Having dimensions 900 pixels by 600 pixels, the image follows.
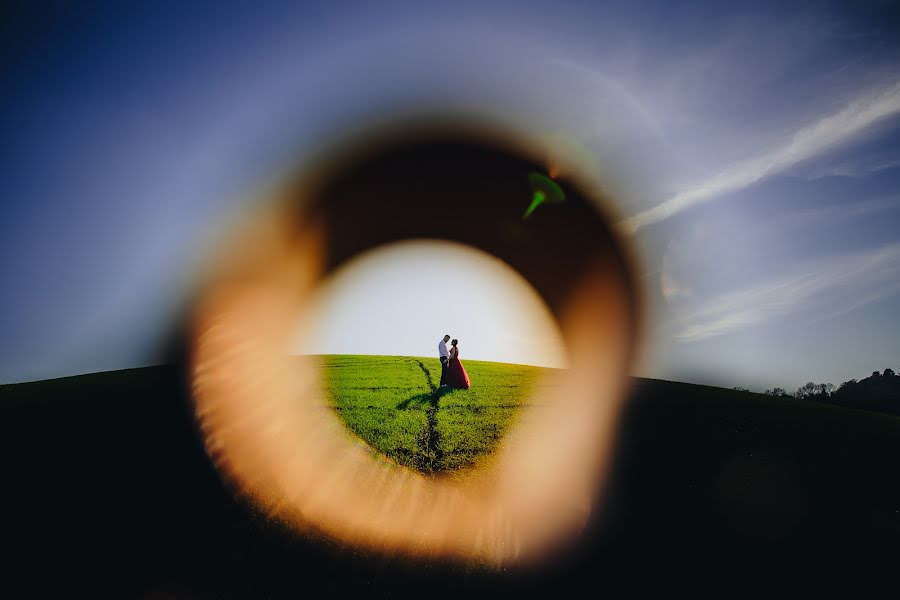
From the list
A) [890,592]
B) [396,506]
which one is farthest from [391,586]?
[890,592]

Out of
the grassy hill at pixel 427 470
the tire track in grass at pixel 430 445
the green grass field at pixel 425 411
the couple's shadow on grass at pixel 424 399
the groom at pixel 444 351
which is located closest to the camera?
the grassy hill at pixel 427 470

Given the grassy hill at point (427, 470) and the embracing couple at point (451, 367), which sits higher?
the embracing couple at point (451, 367)

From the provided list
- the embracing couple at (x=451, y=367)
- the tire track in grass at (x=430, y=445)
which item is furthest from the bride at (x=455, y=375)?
the tire track in grass at (x=430, y=445)

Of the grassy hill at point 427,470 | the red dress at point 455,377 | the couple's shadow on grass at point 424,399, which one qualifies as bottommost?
the grassy hill at point 427,470

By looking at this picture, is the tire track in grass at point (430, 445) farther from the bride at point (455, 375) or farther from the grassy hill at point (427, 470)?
the bride at point (455, 375)

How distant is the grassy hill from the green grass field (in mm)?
112

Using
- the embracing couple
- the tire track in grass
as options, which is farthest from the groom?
the tire track in grass

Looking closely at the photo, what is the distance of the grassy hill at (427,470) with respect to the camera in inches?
253

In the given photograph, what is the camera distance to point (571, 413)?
1716cm

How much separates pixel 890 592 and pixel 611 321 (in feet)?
67.0

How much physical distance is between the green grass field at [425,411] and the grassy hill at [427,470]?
11cm

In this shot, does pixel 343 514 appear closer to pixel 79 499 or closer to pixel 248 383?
pixel 79 499

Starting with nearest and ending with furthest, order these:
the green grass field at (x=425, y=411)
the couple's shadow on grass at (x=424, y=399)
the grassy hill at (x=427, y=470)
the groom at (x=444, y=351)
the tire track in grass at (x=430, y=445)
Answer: the grassy hill at (x=427, y=470) → the tire track in grass at (x=430, y=445) → the green grass field at (x=425, y=411) → the couple's shadow on grass at (x=424, y=399) → the groom at (x=444, y=351)

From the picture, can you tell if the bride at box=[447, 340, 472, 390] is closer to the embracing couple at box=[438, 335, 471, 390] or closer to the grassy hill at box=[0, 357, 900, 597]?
the embracing couple at box=[438, 335, 471, 390]
